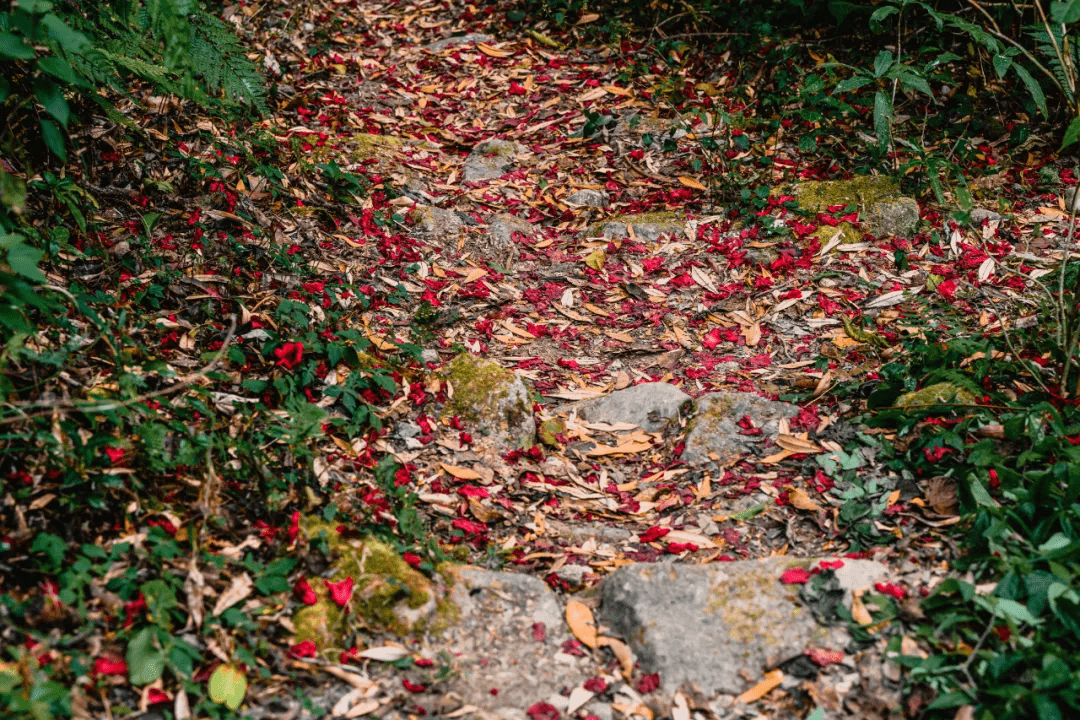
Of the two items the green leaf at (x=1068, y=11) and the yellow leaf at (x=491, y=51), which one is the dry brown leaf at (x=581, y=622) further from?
the yellow leaf at (x=491, y=51)

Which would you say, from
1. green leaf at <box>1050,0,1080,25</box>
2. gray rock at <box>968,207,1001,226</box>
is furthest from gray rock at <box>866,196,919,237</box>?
green leaf at <box>1050,0,1080,25</box>

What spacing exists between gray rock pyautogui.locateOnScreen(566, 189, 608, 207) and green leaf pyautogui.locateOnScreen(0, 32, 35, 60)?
130 inches

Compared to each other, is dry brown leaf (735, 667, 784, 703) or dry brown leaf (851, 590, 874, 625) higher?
dry brown leaf (851, 590, 874, 625)

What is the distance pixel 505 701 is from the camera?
232cm

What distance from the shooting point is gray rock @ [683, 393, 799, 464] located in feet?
10.8

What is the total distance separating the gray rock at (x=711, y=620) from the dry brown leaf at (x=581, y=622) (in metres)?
0.05

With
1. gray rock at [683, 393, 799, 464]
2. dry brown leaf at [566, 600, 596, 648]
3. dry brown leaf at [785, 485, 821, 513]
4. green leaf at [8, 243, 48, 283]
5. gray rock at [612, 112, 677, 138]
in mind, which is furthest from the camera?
gray rock at [612, 112, 677, 138]

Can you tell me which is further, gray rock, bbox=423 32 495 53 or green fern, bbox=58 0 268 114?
gray rock, bbox=423 32 495 53

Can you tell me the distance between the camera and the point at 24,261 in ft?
7.27

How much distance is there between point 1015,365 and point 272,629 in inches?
111

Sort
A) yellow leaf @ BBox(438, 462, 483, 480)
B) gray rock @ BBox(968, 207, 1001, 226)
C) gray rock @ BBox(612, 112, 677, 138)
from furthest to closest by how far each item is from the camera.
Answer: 1. gray rock @ BBox(612, 112, 677, 138)
2. gray rock @ BBox(968, 207, 1001, 226)
3. yellow leaf @ BBox(438, 462, 483, 480)

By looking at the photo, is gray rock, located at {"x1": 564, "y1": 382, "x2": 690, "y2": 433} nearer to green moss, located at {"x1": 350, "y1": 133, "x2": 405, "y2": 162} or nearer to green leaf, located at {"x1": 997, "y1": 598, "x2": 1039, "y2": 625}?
green leaf, located at {"x1": 997, "y1": 598, "x2": 1039, "y2": 625}

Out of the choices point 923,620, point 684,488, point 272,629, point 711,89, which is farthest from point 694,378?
point 711,89

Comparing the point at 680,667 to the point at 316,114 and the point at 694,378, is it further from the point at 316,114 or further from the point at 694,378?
the point at 316,114
